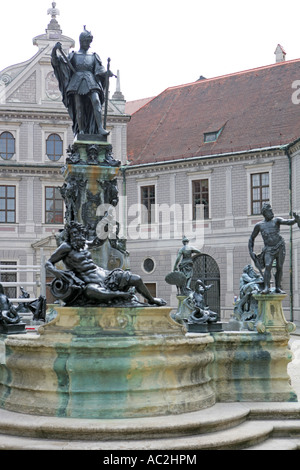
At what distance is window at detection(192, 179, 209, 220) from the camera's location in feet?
106

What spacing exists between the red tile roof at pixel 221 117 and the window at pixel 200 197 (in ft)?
4.43

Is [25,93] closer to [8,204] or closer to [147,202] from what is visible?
[8,204]

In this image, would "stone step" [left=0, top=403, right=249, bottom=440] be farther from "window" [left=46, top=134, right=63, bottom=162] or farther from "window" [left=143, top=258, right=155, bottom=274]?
"window" [left=46, top=134, right=63, bottom=162]

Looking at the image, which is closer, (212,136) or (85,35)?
(85,35)

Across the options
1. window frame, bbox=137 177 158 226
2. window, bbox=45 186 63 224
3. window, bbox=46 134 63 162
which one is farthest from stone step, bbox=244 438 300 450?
window, bbox=46 134 63 162

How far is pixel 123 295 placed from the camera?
25.8 feet

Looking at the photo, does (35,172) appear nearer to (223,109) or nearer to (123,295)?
(223,109)

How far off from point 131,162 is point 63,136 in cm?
349

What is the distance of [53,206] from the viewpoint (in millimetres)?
33562

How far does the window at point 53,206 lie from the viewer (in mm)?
33375

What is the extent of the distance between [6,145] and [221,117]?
10299 millimetres

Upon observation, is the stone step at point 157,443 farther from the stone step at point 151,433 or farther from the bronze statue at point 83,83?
the bronze statue at point 83,83

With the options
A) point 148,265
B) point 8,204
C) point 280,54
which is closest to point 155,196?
point 148,265

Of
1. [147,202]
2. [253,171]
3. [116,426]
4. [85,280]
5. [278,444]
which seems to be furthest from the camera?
[147,202]
